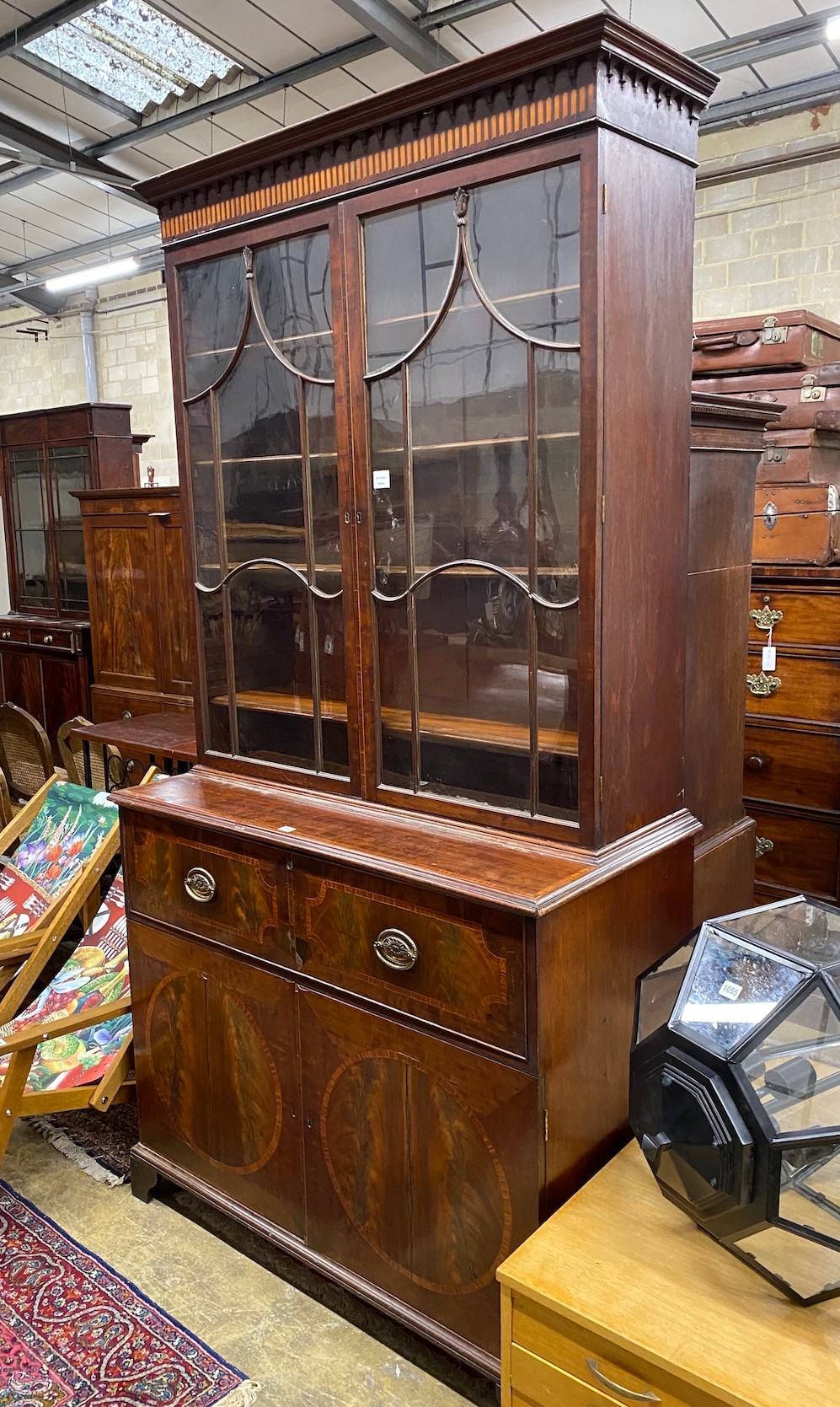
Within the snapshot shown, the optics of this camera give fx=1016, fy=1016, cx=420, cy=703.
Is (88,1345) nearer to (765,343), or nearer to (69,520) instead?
(765,343)

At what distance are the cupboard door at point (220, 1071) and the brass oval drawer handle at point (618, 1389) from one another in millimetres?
799

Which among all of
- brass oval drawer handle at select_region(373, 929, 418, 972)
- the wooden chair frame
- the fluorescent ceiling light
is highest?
the fluorescent ceiling light

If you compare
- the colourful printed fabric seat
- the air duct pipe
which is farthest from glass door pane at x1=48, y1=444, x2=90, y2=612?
the colourful printed fabric seat

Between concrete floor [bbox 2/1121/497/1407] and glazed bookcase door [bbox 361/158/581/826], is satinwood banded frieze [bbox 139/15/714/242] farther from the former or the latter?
concrete floor [bbox 2/1121/497/1407]

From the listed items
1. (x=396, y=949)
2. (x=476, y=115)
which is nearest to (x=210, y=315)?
(x=476, y=115)

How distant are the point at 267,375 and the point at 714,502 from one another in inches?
38.2

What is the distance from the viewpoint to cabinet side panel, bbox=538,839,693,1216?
66.4 inches

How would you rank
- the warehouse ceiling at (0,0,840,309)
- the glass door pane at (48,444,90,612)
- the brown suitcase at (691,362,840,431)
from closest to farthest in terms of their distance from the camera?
1. the brown suitcase at (691,362,840,431)
2. the warehouse ceiling at (0,0,840,309)
3. the glass door pane at (48,444,90,612)

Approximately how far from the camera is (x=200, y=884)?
2217 millimetres

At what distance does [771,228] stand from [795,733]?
7.96 ft

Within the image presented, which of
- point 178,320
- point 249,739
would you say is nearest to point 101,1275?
point 249,739

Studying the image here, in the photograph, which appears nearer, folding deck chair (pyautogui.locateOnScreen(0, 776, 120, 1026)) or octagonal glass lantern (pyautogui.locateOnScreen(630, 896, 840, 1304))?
octagonal glass lantern (pyautogui.locateOnScreen(630, 896, 840, 1304))

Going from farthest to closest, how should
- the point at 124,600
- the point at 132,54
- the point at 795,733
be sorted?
the point at 124,600 < the point at 132,54 < the point at 795,733

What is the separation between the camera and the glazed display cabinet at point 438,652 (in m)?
1.70
